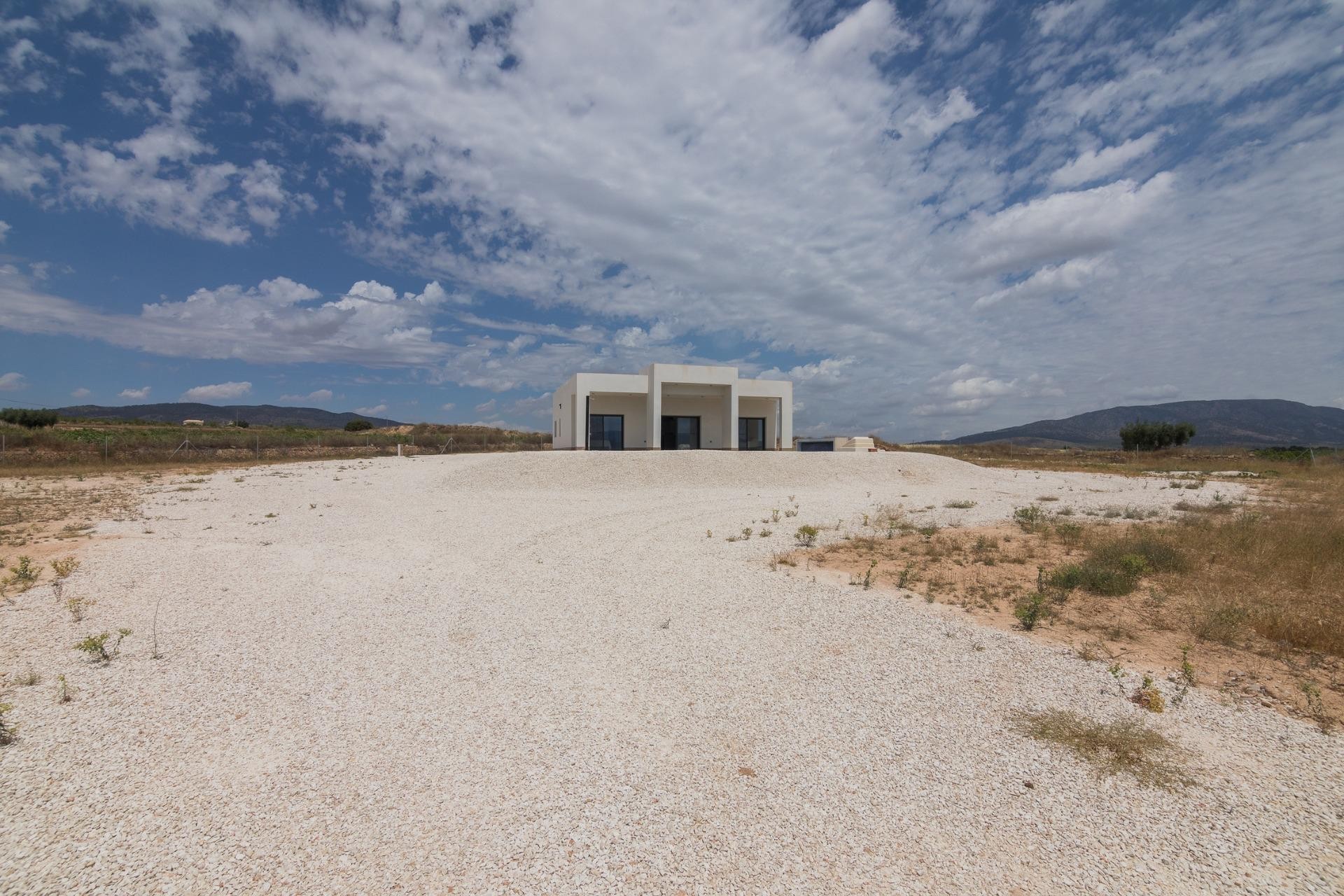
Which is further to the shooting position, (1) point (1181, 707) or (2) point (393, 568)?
(2) point (393, 568)

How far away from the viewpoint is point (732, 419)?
29156mm

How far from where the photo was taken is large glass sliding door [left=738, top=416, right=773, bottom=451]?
3234 centimetres

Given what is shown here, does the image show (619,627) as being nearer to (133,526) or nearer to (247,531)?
(247,531)

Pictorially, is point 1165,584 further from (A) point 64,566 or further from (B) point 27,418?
(B) point 27,418

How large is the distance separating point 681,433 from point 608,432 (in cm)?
388

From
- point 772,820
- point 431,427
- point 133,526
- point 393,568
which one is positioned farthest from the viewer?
point 431,427

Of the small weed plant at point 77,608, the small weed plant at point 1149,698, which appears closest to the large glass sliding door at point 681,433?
the small weed plant at point 77,608

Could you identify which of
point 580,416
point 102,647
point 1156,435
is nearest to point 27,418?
point 580,416

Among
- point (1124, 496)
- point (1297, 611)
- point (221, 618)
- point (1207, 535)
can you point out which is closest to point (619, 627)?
point (221, 618)

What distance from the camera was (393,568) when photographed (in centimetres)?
855

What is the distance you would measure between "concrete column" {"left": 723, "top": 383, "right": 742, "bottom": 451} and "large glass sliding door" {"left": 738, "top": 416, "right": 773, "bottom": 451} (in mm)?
2634

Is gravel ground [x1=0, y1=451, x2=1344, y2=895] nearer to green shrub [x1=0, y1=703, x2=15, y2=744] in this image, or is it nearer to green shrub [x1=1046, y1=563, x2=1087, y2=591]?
green shrub [x1=0, y1=703, x2=15, y2=744]

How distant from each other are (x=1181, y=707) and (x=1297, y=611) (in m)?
3.35

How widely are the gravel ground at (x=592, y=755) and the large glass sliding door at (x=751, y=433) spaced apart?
24.7 metres
